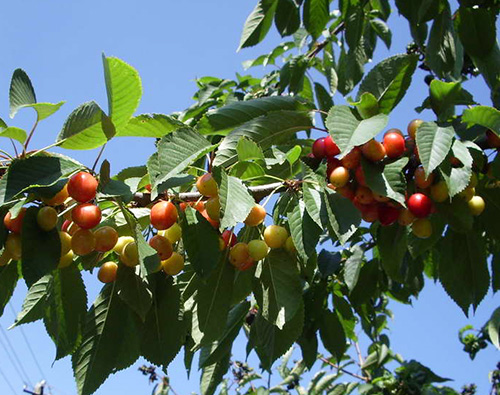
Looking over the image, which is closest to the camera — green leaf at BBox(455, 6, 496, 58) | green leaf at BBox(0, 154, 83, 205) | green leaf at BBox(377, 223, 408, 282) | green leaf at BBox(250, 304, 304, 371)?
green leaf at BBox(0, 154, 83, 205)

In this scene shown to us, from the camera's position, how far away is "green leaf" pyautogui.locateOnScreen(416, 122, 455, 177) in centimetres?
131

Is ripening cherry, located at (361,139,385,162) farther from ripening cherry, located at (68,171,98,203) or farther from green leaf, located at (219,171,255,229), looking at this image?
ripening cherry, located at (68,171,98,203)

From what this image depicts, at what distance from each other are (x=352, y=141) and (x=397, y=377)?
330cm

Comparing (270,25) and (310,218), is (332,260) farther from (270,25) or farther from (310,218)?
(310,218)

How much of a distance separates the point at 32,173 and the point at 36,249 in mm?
151

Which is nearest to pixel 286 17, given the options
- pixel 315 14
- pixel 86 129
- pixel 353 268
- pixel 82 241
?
pixel 315 14

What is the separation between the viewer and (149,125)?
1.39 metres

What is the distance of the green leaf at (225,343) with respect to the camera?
7.02 feet

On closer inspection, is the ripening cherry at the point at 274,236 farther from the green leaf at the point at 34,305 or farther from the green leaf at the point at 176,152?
the green leaf at the point at 34,305

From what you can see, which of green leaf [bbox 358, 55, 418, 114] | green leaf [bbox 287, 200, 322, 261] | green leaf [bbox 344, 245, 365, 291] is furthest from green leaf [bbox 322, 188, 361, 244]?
green leaf [bbox 344, 245, 365, 291]

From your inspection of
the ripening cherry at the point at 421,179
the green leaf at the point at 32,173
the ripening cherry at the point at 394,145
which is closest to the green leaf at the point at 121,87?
the green leaf at the point at 32,173

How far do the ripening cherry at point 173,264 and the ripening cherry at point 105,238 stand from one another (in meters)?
0.14

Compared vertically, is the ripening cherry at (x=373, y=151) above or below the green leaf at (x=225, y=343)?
above

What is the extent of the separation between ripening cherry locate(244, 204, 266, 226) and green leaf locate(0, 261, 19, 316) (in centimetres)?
60
